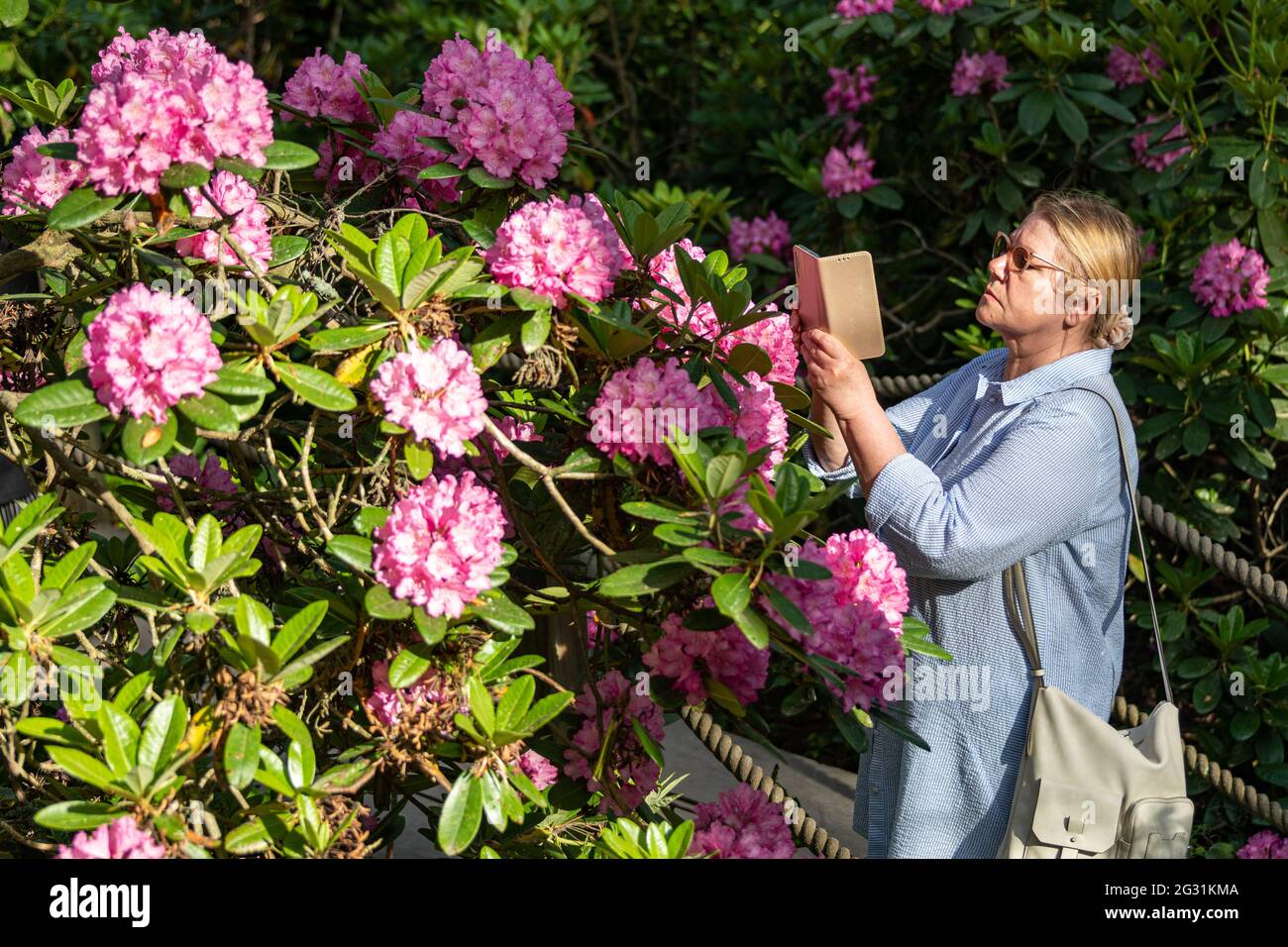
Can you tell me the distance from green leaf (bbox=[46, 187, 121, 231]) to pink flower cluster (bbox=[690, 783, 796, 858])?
1.08m

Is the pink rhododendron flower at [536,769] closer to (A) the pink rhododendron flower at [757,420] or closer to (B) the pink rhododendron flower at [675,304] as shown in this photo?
(A) the pink rhododendron flower at [757,420]

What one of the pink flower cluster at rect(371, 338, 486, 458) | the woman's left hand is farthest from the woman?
the pink flower cluster at rect(371, 338, 486, 458)

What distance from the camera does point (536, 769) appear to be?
6.34 ft

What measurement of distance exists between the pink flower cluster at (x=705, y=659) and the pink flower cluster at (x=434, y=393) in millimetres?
366

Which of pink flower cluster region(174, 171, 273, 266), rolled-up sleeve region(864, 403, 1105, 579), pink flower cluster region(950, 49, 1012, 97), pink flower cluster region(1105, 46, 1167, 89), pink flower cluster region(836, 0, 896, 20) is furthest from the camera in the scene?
pink flower cluster region(836, 0, 896, 20)

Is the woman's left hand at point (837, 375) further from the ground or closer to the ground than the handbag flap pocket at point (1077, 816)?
further from the ground

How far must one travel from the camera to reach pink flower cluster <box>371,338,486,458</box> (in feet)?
5.21

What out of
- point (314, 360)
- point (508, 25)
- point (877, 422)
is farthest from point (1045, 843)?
point (508, 25)

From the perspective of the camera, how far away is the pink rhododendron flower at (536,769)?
6.34ft

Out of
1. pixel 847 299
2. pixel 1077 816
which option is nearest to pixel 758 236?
pixel 847 299

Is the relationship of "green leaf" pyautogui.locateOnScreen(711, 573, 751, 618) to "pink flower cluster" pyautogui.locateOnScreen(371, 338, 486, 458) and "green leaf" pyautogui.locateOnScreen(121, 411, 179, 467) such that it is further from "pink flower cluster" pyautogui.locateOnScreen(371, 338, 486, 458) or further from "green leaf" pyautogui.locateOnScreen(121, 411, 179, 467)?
"green leaf" pyautogui.locateOnScreen(121, 411, 179, 467)

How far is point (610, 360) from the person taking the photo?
1.84 meters

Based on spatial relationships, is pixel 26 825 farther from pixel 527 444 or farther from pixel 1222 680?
pixel 1222 680

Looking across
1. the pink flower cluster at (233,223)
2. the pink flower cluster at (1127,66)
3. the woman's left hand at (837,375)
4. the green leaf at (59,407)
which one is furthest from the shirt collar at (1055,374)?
the pink flower cluster at (1127,66)
